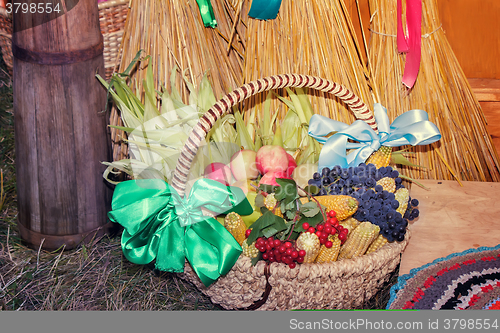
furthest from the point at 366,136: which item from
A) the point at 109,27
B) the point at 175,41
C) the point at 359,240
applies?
the point at 109,27

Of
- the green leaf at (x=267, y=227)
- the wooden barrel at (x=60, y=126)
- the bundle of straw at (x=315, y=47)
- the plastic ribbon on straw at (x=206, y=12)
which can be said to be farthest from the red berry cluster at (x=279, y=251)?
the plastic ribbon on straw at (x=206, y=12)

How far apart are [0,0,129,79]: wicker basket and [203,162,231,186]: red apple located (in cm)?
48

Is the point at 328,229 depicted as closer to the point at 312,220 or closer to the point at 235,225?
the point at 312,220

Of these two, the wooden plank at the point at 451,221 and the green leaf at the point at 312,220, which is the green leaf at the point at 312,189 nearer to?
the green leaf at the point at 312,220

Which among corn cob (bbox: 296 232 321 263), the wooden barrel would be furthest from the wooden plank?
the wooden barrel

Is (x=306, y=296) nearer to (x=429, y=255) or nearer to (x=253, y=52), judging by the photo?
(x=429, y=255)

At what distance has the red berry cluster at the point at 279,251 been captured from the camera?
0.82 meters

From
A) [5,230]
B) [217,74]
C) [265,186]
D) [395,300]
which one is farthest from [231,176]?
[5,230]

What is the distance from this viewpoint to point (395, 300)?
0.89 m

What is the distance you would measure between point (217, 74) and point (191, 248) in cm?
62

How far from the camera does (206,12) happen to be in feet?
3.92

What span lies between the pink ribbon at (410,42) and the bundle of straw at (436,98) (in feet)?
0.12

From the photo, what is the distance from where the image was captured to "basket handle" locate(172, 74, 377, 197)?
847mm

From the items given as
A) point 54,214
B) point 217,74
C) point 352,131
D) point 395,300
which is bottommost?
point 395,300
